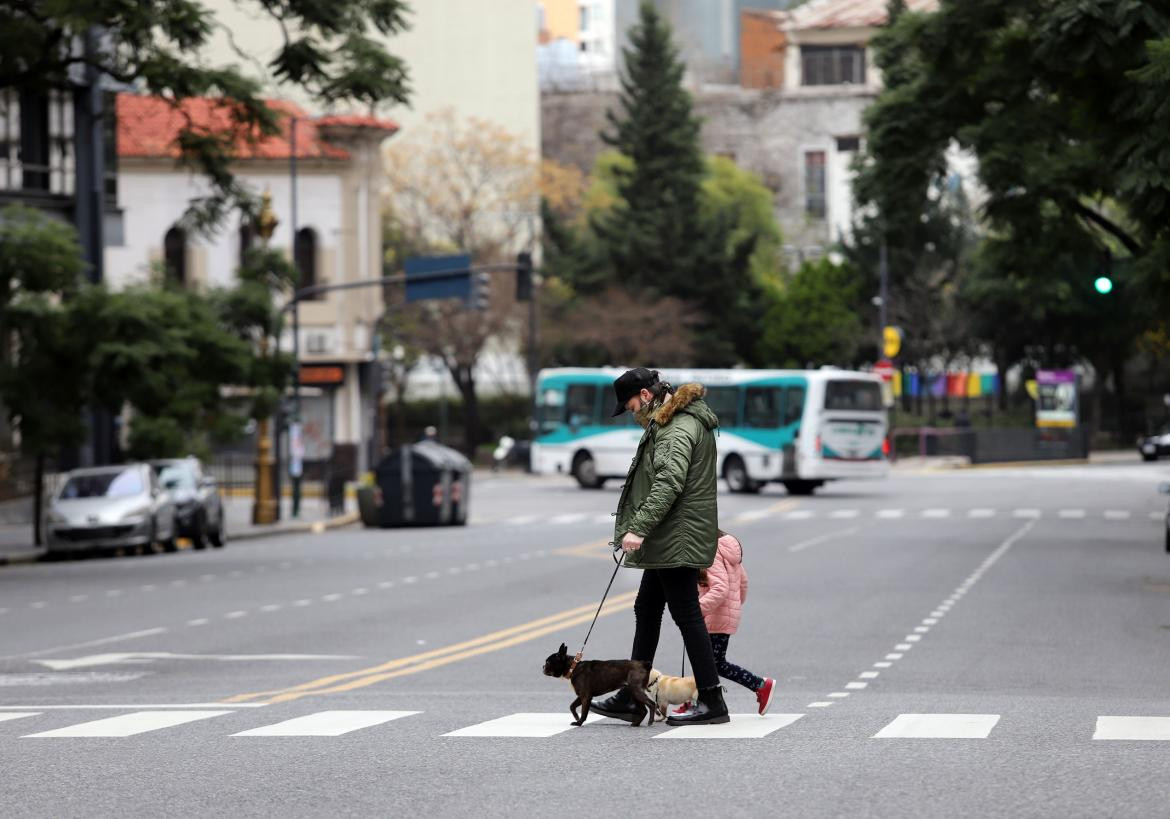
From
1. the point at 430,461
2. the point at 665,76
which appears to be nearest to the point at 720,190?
the point at 665,76

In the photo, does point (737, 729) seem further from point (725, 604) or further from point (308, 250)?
point (308, 250)

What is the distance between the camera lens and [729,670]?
10992 mm

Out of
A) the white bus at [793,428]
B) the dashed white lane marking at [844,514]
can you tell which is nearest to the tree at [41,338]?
the dashed white lane marking at [844,514]

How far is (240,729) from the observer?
36.6 feet

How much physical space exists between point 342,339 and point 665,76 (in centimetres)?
2370

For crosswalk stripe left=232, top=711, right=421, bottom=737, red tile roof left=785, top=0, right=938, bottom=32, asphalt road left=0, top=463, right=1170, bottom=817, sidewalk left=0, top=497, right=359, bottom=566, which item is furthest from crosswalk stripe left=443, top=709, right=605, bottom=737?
red tile roof left=785, top=0, right=938, bottom=32

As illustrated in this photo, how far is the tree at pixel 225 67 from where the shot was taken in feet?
93.2

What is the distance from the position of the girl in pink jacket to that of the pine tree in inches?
2794

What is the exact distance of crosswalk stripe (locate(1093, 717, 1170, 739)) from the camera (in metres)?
10.3

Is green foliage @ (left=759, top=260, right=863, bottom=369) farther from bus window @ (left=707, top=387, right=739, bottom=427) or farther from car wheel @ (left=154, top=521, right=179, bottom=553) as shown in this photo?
car wheel @ (left=154, top=521, right=179, bottom=553)

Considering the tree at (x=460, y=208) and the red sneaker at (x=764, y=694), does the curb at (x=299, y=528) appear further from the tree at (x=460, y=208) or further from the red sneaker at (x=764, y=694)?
the red sneaker at (x=764, y=694)

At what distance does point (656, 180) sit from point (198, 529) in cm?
5028

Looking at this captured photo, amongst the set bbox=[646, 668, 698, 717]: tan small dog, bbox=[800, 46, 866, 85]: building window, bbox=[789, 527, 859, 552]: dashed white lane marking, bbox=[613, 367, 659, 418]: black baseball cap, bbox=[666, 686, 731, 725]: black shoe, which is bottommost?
bbox=[789, 527, 859, 552]: dashed white lane marking

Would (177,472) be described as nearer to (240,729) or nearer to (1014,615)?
(1014,615)
